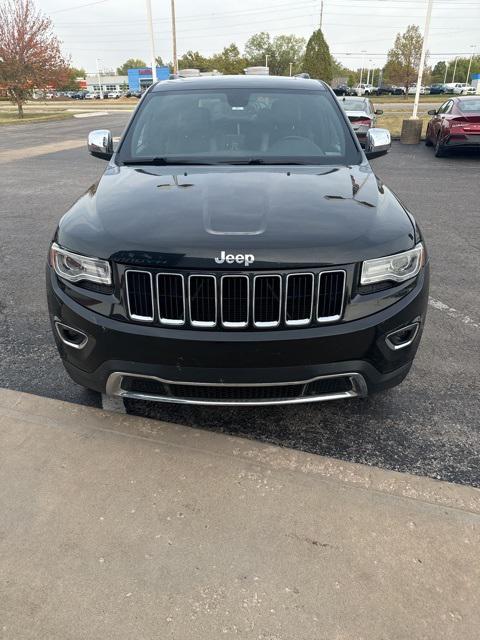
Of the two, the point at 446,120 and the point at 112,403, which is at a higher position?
the point at 446,120

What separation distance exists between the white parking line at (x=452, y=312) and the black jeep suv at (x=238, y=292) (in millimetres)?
1718

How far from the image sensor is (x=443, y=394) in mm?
3119

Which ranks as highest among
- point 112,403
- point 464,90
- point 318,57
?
point 318,57

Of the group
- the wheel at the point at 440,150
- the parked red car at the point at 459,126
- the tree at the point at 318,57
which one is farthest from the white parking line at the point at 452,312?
the tree at the point at 318,57

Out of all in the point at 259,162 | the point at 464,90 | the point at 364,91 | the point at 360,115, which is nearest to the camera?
the point at 259,162

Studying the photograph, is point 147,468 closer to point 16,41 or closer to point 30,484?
point 30,484

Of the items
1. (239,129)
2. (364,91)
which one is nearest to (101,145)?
(239,129)

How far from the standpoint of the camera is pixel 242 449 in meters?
2.65

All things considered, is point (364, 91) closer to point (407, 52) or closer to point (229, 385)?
point (407, 52)

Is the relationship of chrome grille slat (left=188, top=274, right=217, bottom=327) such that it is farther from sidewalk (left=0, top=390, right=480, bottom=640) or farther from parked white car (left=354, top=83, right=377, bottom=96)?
parked white car (left=354, top=83, right=377, bottom=96)

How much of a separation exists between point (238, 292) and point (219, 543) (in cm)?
103

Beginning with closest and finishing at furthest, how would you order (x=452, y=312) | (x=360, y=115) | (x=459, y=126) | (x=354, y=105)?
(x=452, y=312), (x=459, y=126), (x=360, y=115), (x=354, y=105)

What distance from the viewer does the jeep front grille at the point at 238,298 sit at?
2.24 m

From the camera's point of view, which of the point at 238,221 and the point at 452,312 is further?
the point at 452,312
